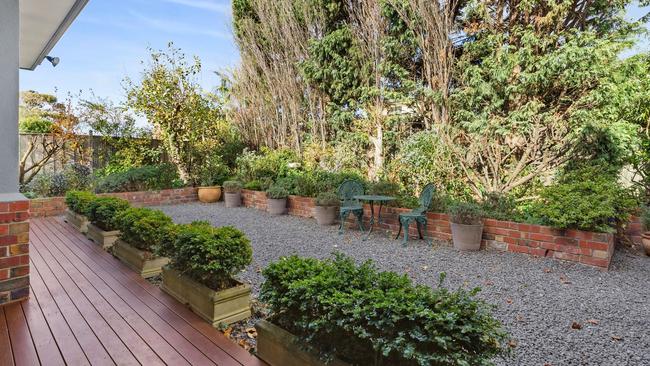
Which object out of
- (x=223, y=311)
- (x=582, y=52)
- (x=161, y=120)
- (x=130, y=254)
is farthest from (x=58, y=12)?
(x=582, y=52)

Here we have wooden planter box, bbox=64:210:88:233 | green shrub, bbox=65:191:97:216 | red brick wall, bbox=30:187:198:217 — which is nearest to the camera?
green shrub, bbox=65:191:97:216

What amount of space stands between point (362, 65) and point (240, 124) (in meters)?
4.20

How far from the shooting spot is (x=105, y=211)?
427cm

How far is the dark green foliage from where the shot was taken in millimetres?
7926

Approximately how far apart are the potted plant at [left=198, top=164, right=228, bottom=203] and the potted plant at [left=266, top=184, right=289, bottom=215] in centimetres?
225

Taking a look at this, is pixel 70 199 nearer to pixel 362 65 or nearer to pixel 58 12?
pixel 58 12

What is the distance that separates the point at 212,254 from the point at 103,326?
82 cm

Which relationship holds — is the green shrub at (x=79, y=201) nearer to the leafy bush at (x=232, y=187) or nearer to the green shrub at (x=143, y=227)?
the green shrub at (x=143, y=227)

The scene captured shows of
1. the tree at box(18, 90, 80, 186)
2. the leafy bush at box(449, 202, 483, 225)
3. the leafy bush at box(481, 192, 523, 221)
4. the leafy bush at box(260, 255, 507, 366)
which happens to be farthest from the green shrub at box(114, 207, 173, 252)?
the tree at box(18, 90, 80, 186)

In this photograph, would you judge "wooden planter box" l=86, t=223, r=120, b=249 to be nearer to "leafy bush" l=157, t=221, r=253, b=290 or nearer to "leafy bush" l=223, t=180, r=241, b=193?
"leafy bush" l=157, t=221, r=253, b=290

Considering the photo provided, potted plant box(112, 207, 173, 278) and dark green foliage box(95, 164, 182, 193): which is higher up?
dark green foliage box(95, 164, 182, 193)

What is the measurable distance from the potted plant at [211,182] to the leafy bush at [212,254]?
623cm

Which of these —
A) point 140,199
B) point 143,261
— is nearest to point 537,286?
point 143,261

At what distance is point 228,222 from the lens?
628cm
